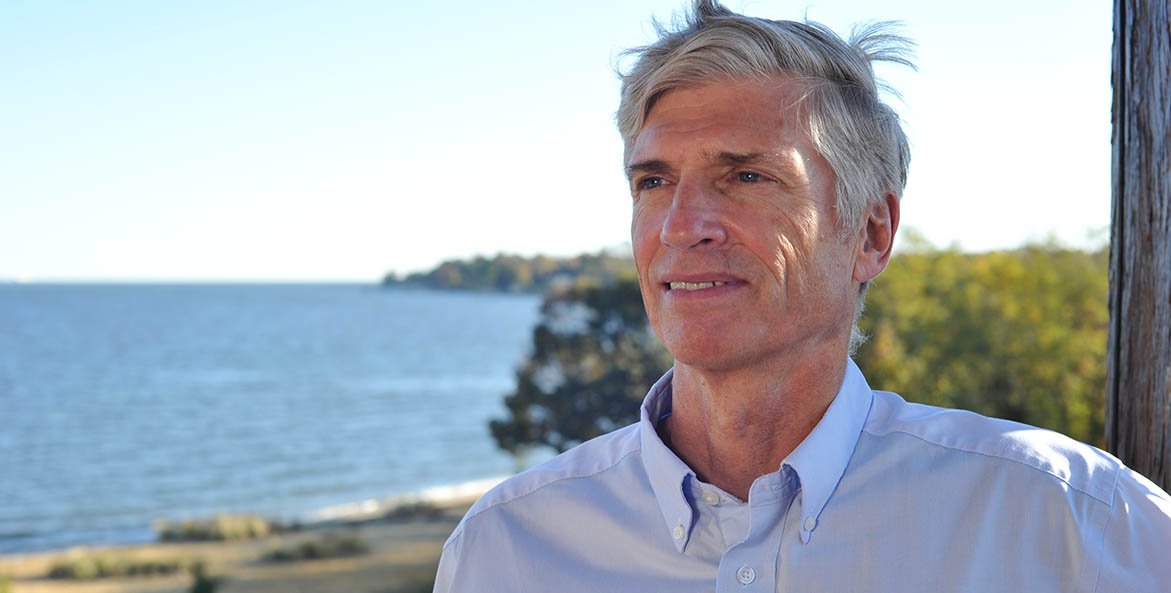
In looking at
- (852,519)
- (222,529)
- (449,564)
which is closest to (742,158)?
(852,519)

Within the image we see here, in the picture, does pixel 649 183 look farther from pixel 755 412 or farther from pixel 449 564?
pixel 449 564

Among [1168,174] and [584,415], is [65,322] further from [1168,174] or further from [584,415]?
[1168,174]

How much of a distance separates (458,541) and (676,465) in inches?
15.4

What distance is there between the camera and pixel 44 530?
21922 mm

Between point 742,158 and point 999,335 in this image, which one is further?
Answer: point 999,335

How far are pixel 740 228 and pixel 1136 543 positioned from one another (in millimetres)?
699

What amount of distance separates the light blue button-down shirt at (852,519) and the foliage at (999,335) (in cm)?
1659

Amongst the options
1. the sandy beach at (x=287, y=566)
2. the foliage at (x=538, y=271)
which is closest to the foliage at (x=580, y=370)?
the foliage at (x=538, y=271)

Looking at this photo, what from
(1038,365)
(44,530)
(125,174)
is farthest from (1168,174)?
(125,174)

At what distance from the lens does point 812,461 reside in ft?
4.84

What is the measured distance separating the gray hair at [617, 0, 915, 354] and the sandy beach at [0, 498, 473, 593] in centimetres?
1229

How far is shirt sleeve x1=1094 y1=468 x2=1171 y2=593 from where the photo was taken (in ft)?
4.22

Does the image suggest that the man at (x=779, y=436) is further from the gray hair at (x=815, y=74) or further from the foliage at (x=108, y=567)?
the foliage at (x=108, y=567)

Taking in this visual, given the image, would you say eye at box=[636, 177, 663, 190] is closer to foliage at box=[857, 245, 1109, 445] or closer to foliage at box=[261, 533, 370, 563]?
foliage at box=[261, 533, 370, 563]
